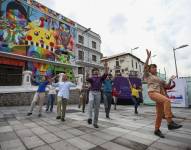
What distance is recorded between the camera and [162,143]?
11.7 ft

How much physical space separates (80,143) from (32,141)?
1.17 meters

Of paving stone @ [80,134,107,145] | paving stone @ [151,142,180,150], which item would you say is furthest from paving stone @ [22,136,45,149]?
paving stone @ [151,142,180,150]

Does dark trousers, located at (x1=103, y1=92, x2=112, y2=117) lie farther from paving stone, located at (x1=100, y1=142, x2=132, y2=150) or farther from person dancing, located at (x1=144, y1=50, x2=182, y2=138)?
paving stone, located at (x1=100, y1=142, x2=132, y2=150)

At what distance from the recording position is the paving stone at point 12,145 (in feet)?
10.5

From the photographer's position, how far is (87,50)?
28.8m

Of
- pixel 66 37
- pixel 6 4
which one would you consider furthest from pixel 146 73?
pixel 66 37

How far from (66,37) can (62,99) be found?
18.2 m

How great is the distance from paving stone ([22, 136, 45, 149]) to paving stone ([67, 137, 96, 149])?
69 cm

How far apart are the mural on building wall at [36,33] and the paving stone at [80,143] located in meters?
15.2

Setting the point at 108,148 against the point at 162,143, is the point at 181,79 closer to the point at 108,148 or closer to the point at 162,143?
the point at 162,143

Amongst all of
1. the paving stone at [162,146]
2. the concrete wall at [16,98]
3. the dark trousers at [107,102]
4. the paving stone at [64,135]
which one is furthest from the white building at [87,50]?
the paving stone at [162,146]

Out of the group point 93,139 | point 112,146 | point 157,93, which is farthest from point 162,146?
point 93,139

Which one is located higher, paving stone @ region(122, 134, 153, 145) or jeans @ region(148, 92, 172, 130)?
jeans @ region(148, 92, 172, 130)

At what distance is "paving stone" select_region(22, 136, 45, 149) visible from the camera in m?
3.38
